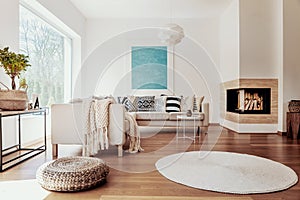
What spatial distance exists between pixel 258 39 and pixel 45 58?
4346 mm

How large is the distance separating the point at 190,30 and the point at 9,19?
15.7ft

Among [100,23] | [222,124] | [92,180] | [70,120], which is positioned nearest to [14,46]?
[70,120]

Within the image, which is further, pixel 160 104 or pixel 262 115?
pixel 160 104

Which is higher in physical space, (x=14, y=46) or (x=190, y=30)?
(x=190, y=30)

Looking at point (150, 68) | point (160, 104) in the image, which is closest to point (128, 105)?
point (160, 104)

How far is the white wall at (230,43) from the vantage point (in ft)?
19.3

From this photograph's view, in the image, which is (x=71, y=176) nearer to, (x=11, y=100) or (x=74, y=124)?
(x=74, y=124)

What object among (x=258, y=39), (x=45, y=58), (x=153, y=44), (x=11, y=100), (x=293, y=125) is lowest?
(x=293, y=125)

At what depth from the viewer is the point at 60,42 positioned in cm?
643

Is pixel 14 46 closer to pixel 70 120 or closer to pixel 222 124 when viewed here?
pixel 70 120

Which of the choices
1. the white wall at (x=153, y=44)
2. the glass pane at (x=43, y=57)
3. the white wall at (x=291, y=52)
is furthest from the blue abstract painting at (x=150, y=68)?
the white wall at (x=291, y=52)

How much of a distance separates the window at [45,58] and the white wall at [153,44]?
75 centimetres

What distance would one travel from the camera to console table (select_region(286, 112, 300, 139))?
492cm

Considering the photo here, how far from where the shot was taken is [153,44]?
7305mm
